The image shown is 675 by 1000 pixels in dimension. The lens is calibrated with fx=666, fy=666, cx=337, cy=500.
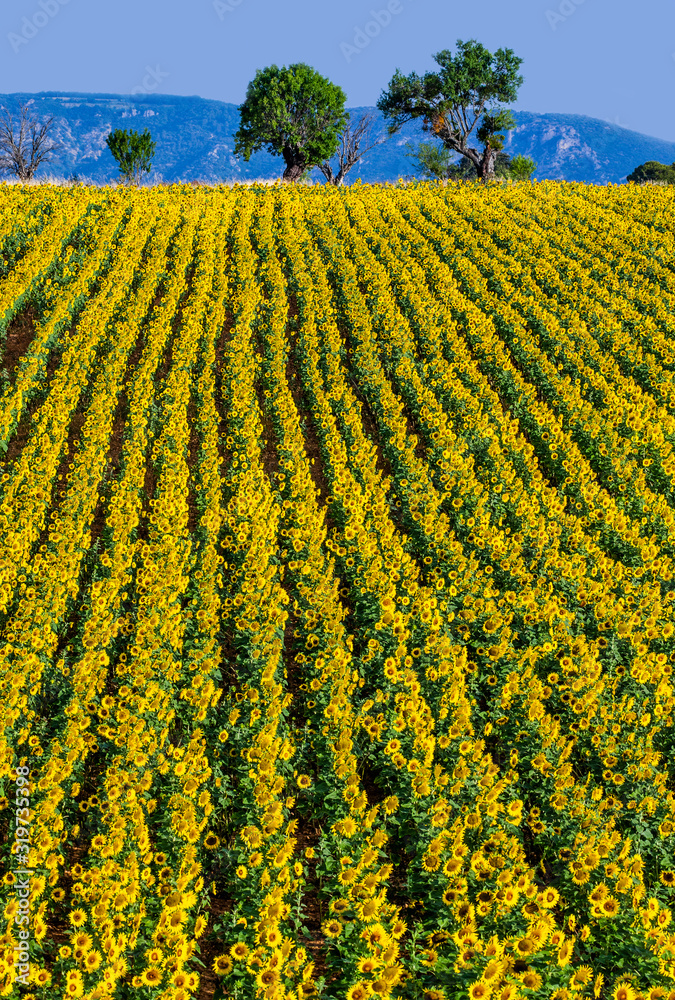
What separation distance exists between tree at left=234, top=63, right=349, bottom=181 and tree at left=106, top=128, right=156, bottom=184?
10.3 metres

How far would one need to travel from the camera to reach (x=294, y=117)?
166 feet

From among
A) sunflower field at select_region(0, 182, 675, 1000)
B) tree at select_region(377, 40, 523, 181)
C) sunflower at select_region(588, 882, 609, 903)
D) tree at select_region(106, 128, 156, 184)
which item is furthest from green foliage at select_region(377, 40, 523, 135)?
sunflower at select_region(588, 882, 609, 903)

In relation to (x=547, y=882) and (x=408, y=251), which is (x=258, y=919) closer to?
(x=547, y=882)

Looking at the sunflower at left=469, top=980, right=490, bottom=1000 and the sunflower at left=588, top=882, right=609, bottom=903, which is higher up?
the sunflower at left=588, top=882, right=609, bottom=903

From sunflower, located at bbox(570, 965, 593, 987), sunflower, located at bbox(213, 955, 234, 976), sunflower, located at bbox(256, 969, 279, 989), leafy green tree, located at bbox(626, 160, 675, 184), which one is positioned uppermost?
leafy green tree, located at bbox(626, 160, 675, 184)

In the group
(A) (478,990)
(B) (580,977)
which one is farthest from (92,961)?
(B) (580,977)

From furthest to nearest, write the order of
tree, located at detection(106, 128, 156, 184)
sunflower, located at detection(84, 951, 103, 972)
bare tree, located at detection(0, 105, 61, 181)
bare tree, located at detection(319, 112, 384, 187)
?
bare tree, located at detection(0, 105, 61, 181) < bare tree, located at detection(319, 112, 384, 187) < tree, located at detection(106, 128, 156, 184) < sunflower, located at detection(84, 951, 103, 972)

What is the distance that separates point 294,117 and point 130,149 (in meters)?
16.0

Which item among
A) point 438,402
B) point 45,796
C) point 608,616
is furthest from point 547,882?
point 438,402

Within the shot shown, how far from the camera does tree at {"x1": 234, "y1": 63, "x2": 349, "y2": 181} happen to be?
49.3 m

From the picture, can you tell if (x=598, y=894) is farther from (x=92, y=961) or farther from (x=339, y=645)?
(x=92, y=961)

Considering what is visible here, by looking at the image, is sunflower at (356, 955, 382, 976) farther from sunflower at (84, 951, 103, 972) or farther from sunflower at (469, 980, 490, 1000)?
sunflower at (84, 951, 103, 972)

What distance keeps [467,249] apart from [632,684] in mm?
18787

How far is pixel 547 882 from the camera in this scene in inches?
227
